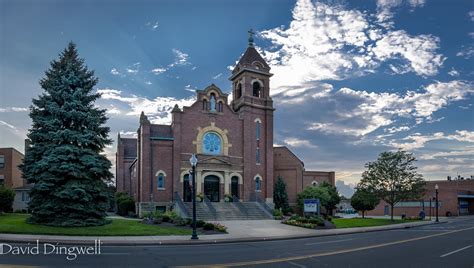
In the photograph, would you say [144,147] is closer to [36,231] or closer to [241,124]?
[241,124]

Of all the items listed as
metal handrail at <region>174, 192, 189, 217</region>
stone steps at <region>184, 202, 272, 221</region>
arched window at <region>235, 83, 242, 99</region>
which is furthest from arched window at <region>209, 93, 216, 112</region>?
stone steps at <region>184, 202, 272, 221</region>

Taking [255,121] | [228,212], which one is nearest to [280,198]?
[255,121]

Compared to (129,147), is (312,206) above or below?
below

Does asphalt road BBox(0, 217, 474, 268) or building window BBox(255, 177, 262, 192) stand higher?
building window BBox(255, 177, 262, 192)

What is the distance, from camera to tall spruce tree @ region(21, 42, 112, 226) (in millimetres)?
25516

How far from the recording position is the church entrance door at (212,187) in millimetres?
44581

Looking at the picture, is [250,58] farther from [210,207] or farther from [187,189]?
[210,207]

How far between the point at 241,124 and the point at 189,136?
273 inches

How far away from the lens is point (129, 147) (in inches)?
2424

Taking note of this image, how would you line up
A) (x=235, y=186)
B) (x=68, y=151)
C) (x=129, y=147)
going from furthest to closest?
1. (x=129, y=147)
2. (x=235, y=186)
3. (x=68, y=151)

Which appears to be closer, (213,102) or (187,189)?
(187,189)

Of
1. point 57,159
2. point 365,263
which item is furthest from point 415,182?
point 57,159

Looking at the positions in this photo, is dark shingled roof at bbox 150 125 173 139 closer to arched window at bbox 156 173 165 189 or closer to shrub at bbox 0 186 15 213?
arched window at bbox 156 173 165 189

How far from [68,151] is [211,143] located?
68.5ft
